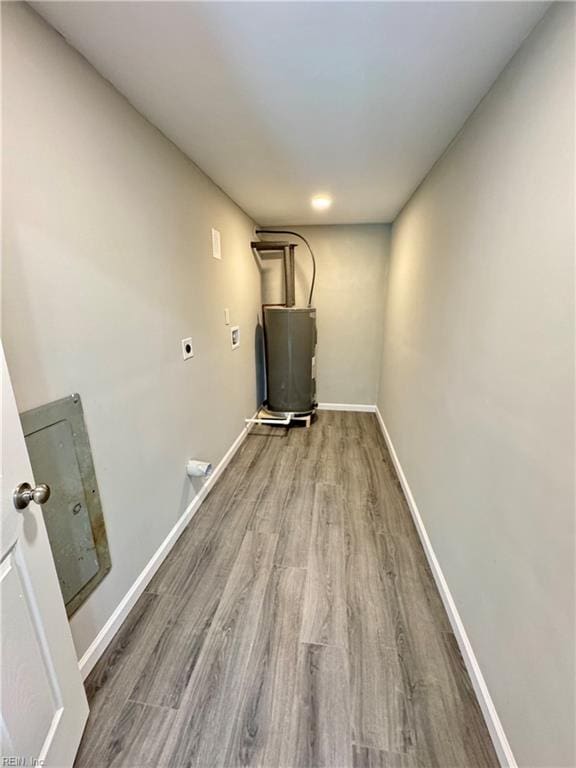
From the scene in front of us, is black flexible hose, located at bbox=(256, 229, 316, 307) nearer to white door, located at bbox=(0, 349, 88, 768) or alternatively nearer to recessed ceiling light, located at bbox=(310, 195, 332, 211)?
recessed ceiling light, located at bbox=(310, 195, 332, 211)

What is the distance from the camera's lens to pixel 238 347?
2.88 metres

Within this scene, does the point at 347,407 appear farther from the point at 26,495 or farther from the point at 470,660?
the point at 26,495

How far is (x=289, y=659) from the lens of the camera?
1.20m

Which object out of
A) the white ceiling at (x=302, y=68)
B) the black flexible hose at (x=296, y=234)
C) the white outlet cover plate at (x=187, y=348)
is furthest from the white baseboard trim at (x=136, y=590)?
the black flexible hose at (x=296, y=234)

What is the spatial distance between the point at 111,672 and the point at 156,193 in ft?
6.80

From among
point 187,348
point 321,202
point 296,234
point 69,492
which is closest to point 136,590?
point 69,492

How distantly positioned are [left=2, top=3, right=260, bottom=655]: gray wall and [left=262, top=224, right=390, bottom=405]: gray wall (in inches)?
63.0

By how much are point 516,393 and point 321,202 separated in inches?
91.1

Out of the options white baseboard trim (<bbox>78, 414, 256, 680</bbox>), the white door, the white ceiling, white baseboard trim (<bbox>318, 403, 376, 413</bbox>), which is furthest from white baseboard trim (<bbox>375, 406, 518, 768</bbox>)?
the white ceiling

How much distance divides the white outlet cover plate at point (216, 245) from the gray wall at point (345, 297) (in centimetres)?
136

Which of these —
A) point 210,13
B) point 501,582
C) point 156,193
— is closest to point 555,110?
point 210,13

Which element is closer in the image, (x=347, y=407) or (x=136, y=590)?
(x=136, y=590)

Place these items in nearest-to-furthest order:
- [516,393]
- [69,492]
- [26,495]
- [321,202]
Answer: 1. [26,495]
2. [516,393]
3. [69,492]
4. [321,202]

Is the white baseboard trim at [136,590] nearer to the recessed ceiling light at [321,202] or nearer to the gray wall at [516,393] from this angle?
the gray wall at [516,393]
